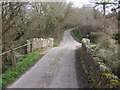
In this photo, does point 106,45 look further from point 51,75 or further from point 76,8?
point 76,8

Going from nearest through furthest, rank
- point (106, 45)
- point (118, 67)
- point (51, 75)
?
point (118, 67) → point (51, 75) → point (106, 45)

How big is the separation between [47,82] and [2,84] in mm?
1654

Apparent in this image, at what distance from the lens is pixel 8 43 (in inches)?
472

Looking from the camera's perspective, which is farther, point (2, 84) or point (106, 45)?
point (106, 45)

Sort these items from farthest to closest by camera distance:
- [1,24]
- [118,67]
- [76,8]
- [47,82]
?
[76,8] → [1,24] → [118,67] → [47,82]

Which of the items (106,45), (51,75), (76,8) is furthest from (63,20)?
(51,75)

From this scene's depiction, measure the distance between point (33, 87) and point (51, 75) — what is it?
5.48ft

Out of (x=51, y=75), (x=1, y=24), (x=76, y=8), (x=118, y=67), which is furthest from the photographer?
(x=76, y=8)

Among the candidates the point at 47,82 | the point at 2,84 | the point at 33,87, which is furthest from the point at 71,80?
the point at 2,84

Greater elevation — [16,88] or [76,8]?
[76,8]

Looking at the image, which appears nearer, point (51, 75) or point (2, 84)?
point (2, 84)

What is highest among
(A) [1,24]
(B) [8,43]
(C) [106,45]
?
(A) [1,24]

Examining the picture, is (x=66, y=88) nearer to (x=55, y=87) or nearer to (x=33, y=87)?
(x=55, y=87)

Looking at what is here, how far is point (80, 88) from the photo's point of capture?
19.8 ft
